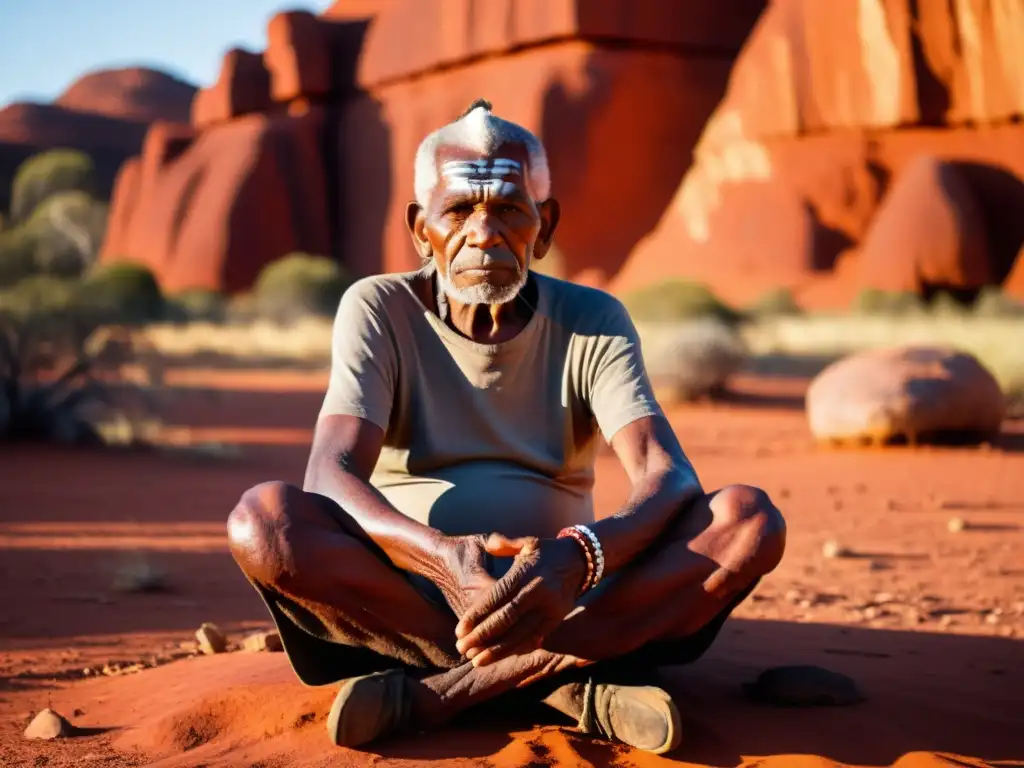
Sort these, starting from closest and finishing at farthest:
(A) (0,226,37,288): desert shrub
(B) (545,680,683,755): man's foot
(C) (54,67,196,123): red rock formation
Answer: (B) (545,680,683,755): man's foot < (A) (0,226,37,288): desert shrub < (C) (54,67,196,123): red rock formation

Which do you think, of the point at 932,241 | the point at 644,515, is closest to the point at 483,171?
the point at 644,515

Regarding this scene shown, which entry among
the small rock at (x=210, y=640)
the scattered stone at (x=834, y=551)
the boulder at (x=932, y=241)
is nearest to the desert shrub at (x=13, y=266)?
the scattered stone at (x=834, y=551)

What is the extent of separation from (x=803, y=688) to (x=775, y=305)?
2132cm

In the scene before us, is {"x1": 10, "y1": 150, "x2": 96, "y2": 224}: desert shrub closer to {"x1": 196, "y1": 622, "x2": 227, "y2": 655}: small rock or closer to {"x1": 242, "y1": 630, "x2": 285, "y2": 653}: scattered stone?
{"x1": 196, "y1": 622, "x2": 227, "y2": 655}: small rock

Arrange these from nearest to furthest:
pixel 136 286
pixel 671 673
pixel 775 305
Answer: pixel 671 673
pixel 775 305
pixel 136 286

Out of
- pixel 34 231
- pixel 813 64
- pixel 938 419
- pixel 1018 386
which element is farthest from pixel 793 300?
pixel 34 231

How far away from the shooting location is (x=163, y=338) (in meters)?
24.9

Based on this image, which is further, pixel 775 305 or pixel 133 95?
pixel 133 95

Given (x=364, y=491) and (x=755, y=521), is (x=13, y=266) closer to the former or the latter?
(x=364, y=491)

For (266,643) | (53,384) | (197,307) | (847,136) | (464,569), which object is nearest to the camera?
(464,569)

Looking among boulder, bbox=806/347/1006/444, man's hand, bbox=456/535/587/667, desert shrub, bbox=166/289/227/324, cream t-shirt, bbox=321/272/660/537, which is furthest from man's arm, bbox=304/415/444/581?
desert shrub, bbox=166/289/227/324

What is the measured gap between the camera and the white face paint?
3506 millimetres

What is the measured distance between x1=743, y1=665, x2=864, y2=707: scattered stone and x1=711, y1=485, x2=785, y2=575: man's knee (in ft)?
1.58

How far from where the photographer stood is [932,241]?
2352cm
